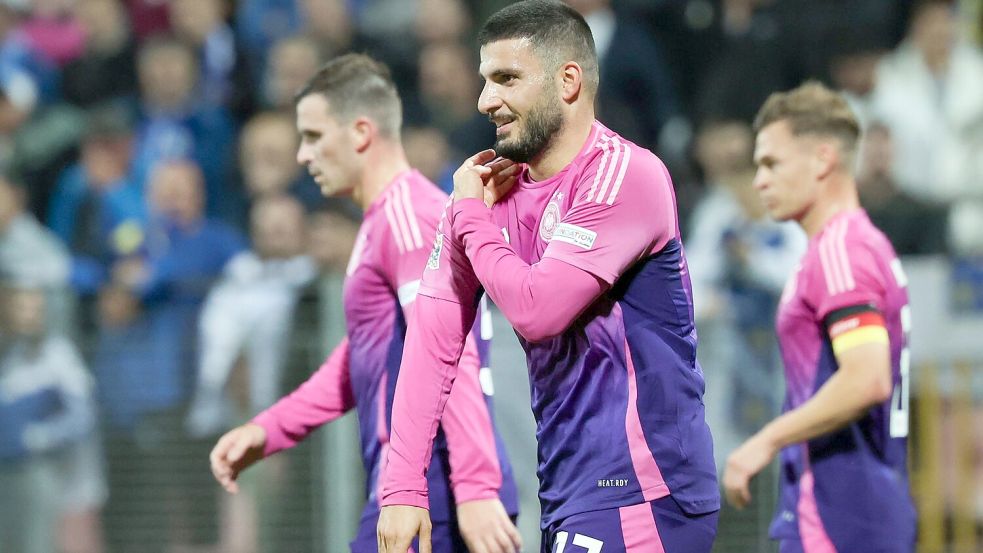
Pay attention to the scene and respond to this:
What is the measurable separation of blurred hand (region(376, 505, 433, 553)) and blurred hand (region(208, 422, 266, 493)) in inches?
52.6

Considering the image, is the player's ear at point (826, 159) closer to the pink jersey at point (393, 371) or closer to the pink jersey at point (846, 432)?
the pink jersey at point (846, 432)

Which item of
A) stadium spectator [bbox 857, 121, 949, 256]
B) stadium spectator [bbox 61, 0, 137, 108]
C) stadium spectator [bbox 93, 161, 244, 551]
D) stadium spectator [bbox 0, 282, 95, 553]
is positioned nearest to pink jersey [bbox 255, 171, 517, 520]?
stadium spectator [bbox 93, 161, 244, 551]

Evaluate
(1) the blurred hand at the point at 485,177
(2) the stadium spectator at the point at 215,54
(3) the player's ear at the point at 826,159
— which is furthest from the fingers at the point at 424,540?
(2) the stadium spectator at the point at 215,54

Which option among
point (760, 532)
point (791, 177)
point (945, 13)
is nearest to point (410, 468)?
point (791, 177)

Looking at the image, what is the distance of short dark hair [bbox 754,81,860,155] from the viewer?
5.33m

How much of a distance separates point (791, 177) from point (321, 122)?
1.81 meters

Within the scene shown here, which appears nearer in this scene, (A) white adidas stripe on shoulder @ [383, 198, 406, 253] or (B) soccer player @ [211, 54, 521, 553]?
(B) soccer player @ [211, 54, 521, 553]

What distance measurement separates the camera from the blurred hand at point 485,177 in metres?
3.82

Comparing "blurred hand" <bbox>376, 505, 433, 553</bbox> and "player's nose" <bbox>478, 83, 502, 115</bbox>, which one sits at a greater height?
"player's nose" <bbox>478, 83, 502, 115</bbox>

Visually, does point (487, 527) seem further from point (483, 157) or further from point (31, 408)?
point (31, 408)

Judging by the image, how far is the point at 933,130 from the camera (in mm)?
9250

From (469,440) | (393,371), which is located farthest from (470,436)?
(393,371)

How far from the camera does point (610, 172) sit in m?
3.75

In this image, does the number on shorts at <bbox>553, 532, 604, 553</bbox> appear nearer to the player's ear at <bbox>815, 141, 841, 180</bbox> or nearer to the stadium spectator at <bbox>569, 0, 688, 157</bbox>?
the player's ear at <bbox>815, 141, 841, 180</bbox>
